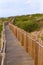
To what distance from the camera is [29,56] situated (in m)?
18.8

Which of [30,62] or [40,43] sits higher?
[40,43]

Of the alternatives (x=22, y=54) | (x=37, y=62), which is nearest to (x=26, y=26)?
(x=22, y=54)

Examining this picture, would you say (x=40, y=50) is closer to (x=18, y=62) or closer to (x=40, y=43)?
(x=40, y=43)

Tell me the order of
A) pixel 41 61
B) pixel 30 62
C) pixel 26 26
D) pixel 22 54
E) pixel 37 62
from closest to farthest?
pixel 41 61
pixel 37 62
pixel 30 62
pixel 22 54
pixel 26 26

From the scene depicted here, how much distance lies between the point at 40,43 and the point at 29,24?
139 feet

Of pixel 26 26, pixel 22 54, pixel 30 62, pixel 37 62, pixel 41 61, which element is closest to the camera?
pixel 41 61

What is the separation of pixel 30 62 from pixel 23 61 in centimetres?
54

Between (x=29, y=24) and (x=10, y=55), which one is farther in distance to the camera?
(x=29, y=24)

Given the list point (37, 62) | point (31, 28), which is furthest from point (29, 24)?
point (37, 62)

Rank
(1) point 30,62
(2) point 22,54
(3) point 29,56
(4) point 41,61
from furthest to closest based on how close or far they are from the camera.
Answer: (2) point 22,54 < (3) point 29,56 < (1) point 30,62 < (4) point 41,61

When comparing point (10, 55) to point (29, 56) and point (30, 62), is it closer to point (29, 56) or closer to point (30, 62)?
point (29, 56)

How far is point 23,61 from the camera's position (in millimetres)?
17406

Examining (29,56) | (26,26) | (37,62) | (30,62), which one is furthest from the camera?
(26,26)

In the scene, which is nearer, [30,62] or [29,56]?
[30,62]
